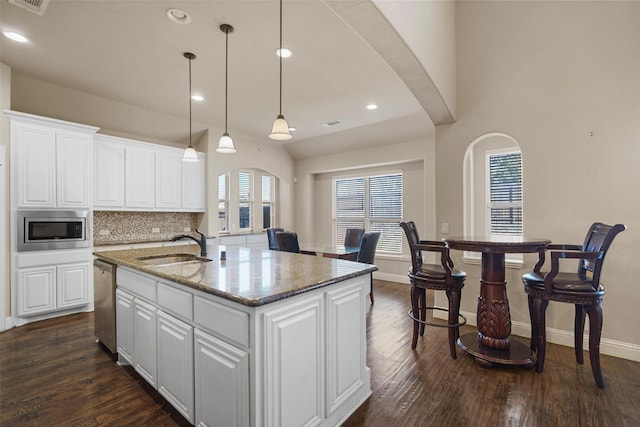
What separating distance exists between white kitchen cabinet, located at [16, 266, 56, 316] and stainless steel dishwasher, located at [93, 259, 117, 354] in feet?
4.57

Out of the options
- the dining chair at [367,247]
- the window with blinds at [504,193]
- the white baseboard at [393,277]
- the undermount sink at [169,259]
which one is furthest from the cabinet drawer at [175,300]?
the white baseboard at [393,277]

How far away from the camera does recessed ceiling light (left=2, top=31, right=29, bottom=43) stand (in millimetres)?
2793

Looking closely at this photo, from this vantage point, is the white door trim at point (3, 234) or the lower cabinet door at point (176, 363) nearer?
the lower cabinet door at point (176, 363)

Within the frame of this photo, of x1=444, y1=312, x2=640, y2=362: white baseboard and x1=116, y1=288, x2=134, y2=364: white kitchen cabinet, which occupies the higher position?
x1=116, y1=288, x2=134, y2=364: white kitchen cabinet

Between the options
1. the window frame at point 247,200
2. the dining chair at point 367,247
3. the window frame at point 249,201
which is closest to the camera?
the dining chair at point 367,247

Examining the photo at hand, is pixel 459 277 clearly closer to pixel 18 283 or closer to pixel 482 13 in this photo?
pixel 482 13

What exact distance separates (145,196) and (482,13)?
5.36 metres

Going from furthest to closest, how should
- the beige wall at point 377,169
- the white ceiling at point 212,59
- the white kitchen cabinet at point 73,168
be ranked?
the beige wall at point 377,169 → the white kitchen cabinet at point 73,168 → the white ceiling at point 212,59

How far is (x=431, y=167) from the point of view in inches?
210

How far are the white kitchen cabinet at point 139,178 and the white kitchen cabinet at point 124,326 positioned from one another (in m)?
2.66

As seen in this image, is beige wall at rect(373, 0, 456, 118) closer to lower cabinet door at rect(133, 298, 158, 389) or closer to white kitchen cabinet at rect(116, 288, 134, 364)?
lower cabinet door at rect(133, 298, 158, 389)

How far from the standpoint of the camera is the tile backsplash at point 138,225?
4.77 m

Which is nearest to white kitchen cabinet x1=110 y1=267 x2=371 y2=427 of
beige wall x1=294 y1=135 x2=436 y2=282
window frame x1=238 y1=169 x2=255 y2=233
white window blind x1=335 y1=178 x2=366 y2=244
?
beige wall x1=294 y1=135 x2=436 y2=282

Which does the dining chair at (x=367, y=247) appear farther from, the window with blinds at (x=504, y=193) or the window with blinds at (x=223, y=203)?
the window with blinds at (x=223, y=203)
